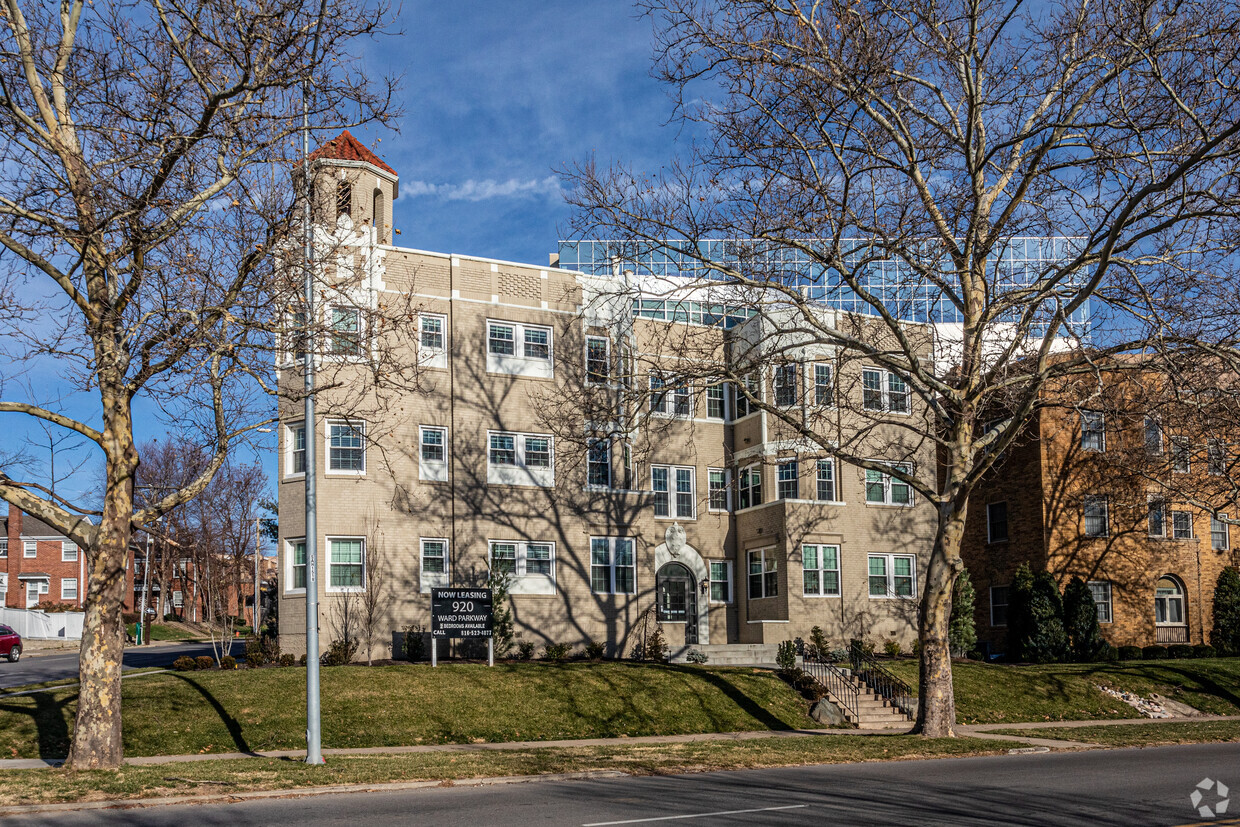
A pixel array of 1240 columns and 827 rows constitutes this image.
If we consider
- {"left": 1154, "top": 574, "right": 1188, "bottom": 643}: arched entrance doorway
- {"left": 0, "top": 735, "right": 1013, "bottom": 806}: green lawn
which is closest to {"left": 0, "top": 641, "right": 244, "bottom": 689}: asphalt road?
{"left": 0, "top": 735, "right": 1013, "bottom": 806}: green lawn

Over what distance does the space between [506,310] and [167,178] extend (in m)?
18.0

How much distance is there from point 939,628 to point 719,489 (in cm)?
1806

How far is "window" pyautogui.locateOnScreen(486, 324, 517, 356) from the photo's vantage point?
3281 cm

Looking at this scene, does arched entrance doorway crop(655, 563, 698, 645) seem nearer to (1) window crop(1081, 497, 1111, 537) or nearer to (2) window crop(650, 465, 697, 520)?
(2) window crop(650, 465, 697, 520)

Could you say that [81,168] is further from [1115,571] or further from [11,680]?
[1115,571]

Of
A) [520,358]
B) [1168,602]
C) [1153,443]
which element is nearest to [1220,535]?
[1168,602]

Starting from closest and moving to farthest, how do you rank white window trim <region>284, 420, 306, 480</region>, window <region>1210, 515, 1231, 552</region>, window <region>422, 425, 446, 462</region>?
white window trim <region>284, 420, 306, 480</region> → window <region>422, 425, 446, 462</region> → window <region>1210, 515, 1231, 552</region>

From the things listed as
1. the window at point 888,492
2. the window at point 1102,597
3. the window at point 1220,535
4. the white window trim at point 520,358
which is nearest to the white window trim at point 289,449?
the white window trim at point 520,358

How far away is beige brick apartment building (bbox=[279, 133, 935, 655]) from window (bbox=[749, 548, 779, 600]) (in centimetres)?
7

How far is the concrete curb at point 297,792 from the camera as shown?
39.9 ft

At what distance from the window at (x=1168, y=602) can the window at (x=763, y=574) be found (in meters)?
15.2

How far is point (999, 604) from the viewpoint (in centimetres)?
3994

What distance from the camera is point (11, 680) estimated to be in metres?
33.4

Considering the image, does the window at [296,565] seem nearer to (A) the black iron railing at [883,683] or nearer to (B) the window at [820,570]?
(A) the black iron railing at [883,683]
